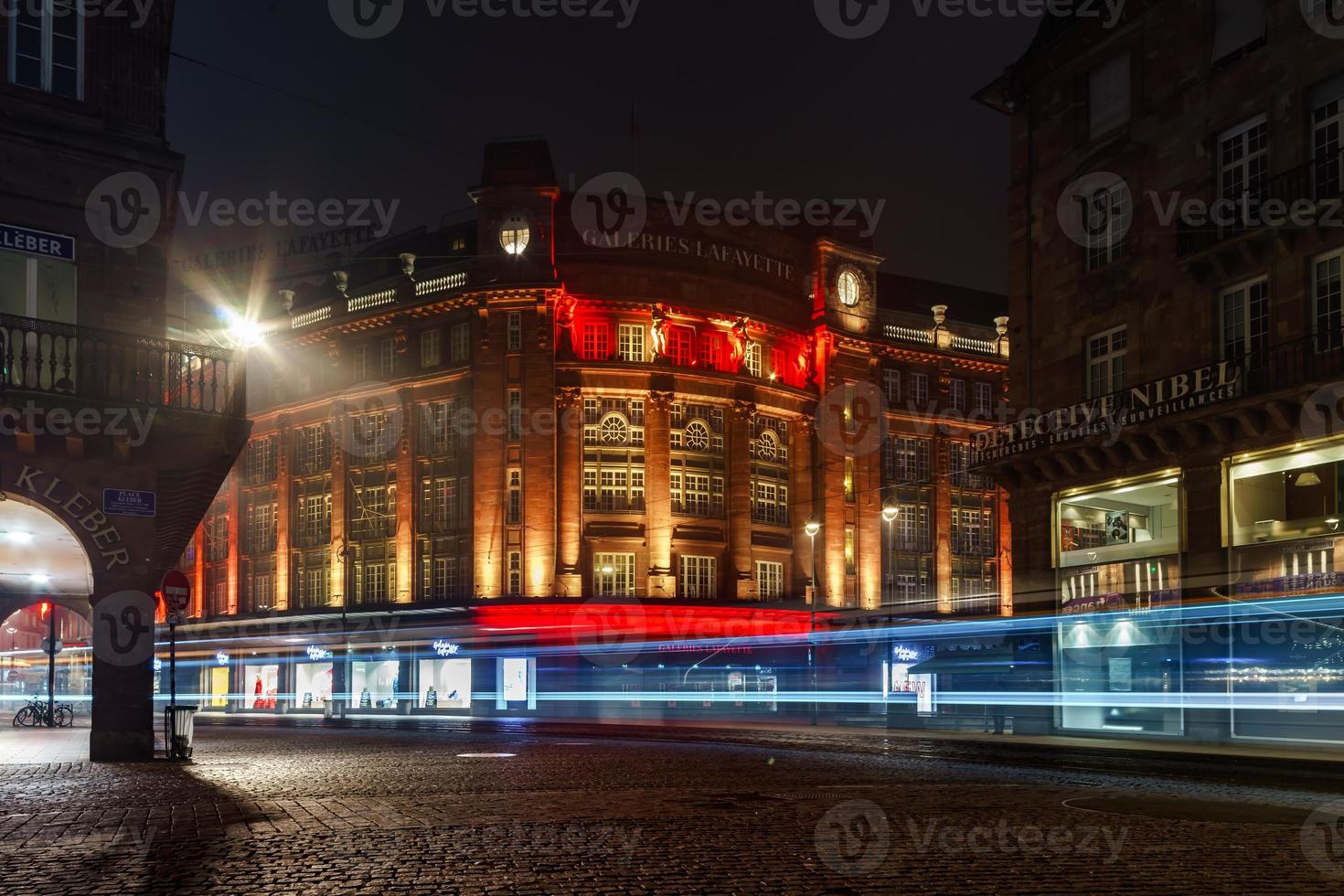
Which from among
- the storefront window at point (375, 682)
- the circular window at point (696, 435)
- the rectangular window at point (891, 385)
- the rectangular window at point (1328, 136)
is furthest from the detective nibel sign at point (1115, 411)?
the storefront window at point (375, 682)

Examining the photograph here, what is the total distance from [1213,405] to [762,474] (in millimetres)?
38000

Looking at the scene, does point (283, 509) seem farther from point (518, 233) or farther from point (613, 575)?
point (518, 233)

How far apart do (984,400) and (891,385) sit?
6.83 metres

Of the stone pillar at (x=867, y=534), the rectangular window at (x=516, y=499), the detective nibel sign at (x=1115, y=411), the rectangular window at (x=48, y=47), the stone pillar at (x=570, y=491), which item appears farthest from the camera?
the stone pillar at (x=867, y=534)

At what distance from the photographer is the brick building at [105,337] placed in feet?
60.4

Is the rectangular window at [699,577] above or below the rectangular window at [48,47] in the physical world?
below

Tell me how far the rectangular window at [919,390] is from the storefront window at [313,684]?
35.5m

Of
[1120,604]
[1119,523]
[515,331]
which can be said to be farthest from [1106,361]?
[515,331]

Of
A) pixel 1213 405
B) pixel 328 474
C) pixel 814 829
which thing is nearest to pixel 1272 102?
pixel 1213 405

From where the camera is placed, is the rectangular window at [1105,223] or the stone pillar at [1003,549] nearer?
the rectangular window at [1105,223]

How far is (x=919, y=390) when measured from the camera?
7369 centimetres

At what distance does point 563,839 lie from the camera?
34.8 ft

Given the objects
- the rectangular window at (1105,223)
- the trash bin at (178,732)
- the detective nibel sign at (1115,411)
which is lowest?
the trash bin at (178,732)

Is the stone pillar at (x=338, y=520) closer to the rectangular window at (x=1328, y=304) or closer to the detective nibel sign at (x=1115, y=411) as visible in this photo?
the detective nibel sign at (x=1115, y=411)
